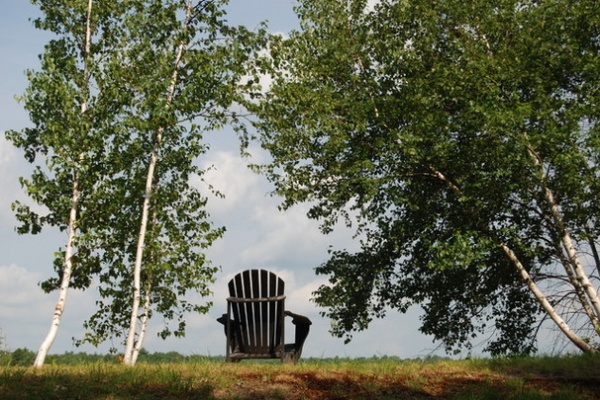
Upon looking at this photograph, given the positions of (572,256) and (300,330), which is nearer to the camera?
(300,330)

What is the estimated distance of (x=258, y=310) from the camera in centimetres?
1217

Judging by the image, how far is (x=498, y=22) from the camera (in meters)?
15.7

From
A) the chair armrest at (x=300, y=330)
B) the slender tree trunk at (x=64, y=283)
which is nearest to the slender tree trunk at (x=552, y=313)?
the chair armrest at (x=300, y=330)

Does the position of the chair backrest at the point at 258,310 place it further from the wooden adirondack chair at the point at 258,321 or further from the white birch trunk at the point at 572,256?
the white birch trunk at the point at 572,256

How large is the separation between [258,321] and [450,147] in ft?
18.3

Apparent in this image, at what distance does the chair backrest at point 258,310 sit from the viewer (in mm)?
12023

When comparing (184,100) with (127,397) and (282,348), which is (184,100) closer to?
(282,348)

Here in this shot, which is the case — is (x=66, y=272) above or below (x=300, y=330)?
above

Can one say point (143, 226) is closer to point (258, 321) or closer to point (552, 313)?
point (258, 321)

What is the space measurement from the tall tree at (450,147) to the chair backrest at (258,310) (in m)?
3.29

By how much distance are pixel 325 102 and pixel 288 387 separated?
8463 millimetres

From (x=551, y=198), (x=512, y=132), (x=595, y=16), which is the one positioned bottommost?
(x=551, y=198)

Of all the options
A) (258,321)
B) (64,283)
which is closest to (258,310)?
(258,321)

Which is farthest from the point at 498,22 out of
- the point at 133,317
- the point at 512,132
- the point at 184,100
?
the point at 133,317
